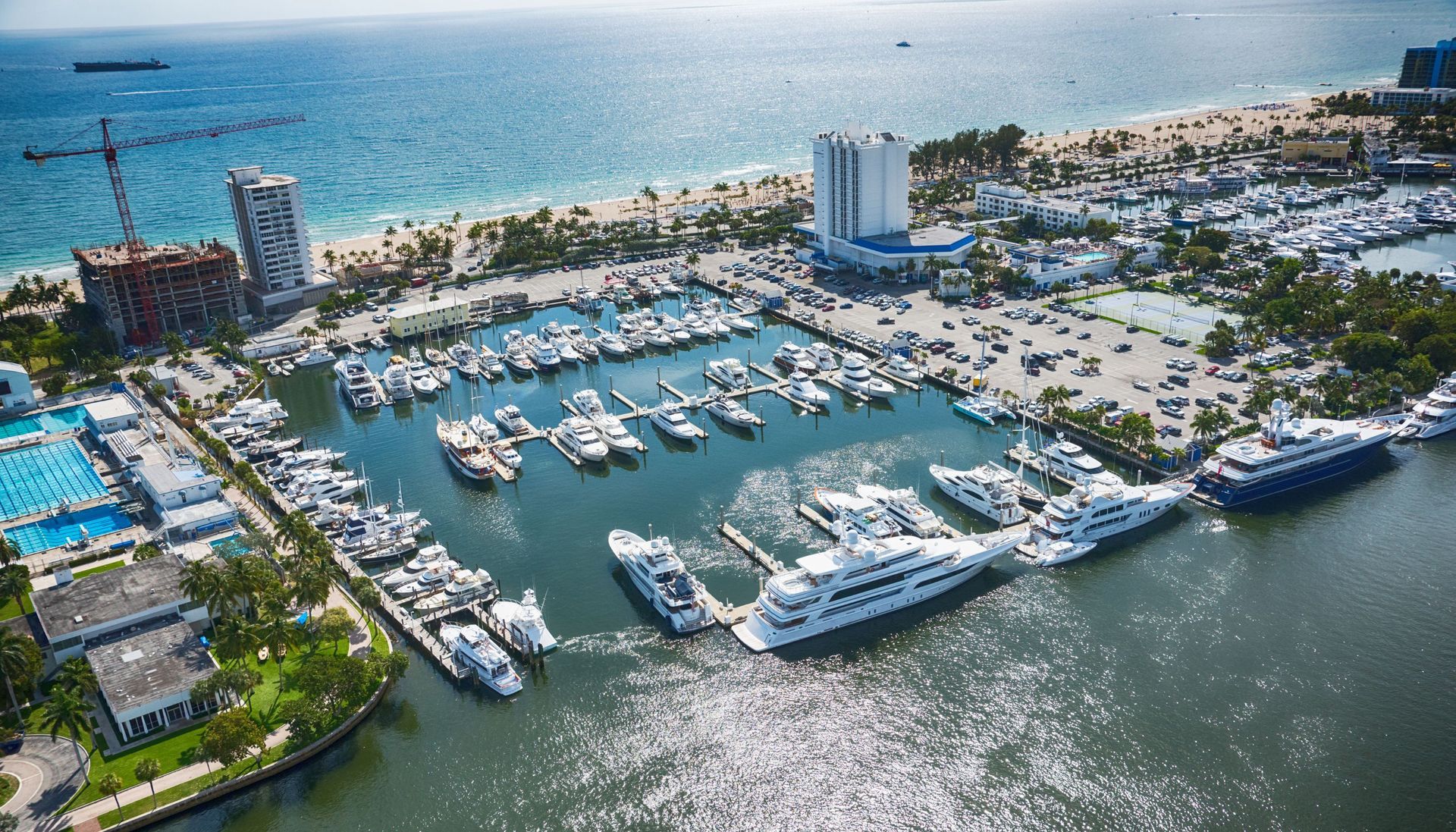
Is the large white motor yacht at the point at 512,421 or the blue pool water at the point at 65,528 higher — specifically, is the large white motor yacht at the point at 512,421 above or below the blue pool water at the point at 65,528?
below

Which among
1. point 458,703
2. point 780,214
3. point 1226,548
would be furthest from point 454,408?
point 780,214

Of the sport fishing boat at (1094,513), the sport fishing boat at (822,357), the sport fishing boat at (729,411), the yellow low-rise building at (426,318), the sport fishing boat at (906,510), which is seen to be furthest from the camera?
the yellow low-rise building at (426,318)

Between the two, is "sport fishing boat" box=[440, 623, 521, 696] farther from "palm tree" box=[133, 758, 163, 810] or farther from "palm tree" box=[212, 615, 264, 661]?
"palm tree" box=[133, 758, 163, 810]

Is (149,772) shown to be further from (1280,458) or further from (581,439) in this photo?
(1280,458)

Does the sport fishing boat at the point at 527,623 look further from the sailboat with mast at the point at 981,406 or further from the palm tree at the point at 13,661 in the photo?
the sailboat with mast at the point at 981,406

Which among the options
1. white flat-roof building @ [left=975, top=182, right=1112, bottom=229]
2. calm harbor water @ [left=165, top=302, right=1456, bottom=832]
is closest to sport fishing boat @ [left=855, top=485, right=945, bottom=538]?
calm harbor water @ [left=165, top=302, right=1456, bottom=832]

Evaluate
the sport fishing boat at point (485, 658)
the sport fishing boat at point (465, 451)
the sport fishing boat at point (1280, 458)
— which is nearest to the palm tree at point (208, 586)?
the sport fishing boat at point (485, 658)

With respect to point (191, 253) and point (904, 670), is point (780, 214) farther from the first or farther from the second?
point (904, 670)
